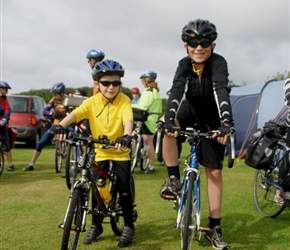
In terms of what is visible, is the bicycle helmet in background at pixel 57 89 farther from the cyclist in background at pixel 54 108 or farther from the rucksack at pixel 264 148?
the rucksack at pixel 264 148

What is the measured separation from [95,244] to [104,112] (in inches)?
54.4

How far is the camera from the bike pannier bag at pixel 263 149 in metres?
5.14

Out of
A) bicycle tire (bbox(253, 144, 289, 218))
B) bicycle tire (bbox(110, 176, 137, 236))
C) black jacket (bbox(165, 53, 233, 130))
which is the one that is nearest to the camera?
black jacket (bbox(165, 53, 233, 130))

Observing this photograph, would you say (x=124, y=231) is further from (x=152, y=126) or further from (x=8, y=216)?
(x=152, y=126)

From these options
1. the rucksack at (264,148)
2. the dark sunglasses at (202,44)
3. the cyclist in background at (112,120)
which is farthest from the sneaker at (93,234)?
the dark sunglasses at (202,44)

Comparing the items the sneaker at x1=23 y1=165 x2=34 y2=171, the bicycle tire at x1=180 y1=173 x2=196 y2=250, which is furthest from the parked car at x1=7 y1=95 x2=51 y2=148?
the bicycle tire at x1=180 y1=173 x2=196 y2=250

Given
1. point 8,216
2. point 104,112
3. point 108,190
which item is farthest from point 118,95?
point 8,216

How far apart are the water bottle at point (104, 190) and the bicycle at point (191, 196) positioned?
0.79 m

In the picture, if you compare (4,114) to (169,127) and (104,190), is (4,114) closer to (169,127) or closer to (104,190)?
(104,190)

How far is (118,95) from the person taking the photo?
4.60 meters

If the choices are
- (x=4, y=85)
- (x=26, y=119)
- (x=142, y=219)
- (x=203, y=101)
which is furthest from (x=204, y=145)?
(x=26, y=119)

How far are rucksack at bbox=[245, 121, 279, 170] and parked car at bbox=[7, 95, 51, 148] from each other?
10861mm

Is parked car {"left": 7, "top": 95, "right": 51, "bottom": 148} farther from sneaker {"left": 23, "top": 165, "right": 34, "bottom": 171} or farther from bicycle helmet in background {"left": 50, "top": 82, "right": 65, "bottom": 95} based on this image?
bicycle helmet in background {"left": 50, "top": 82, "right": 65, "bottom": 95}

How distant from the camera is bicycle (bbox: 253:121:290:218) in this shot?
5273mm
